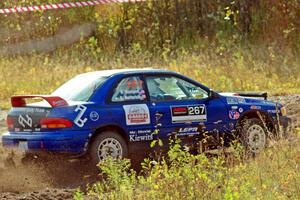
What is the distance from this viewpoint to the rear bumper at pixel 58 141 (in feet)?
37.8

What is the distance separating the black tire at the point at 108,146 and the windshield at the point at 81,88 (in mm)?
598

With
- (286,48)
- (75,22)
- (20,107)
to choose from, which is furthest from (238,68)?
(20,107)

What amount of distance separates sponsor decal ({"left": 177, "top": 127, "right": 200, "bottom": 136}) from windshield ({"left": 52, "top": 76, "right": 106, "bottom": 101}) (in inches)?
51.3

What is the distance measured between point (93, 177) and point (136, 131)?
0.90m

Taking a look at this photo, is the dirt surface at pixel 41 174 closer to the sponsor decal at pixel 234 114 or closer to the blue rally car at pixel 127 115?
the blue rally car at pixel 127 115

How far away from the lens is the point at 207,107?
1277 centimetres

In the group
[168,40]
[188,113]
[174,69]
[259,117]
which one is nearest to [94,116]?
[188,113]

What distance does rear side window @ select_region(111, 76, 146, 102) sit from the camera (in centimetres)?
1227

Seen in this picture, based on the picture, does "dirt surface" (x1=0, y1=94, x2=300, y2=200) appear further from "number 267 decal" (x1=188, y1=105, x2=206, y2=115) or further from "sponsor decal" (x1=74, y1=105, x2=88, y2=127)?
"number 267 decal" (x1=188, y1=105, x2=206, y2=115)

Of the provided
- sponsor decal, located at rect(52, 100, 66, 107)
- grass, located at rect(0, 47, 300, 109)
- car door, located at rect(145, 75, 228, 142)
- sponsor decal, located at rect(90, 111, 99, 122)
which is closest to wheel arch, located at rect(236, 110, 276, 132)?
car door, located at rect(145, 75, 228, 142)

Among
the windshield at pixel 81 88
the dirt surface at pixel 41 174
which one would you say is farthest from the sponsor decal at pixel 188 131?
the dirt surface at pixel 41 174

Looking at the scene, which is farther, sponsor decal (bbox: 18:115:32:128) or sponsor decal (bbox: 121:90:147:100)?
sponsor decal (bbox: 121:90:147:100)

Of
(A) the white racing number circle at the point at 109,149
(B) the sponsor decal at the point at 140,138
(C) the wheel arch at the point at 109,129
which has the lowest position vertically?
(A) the white racing number circle at the point at 109,149

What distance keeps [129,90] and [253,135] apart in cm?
196
